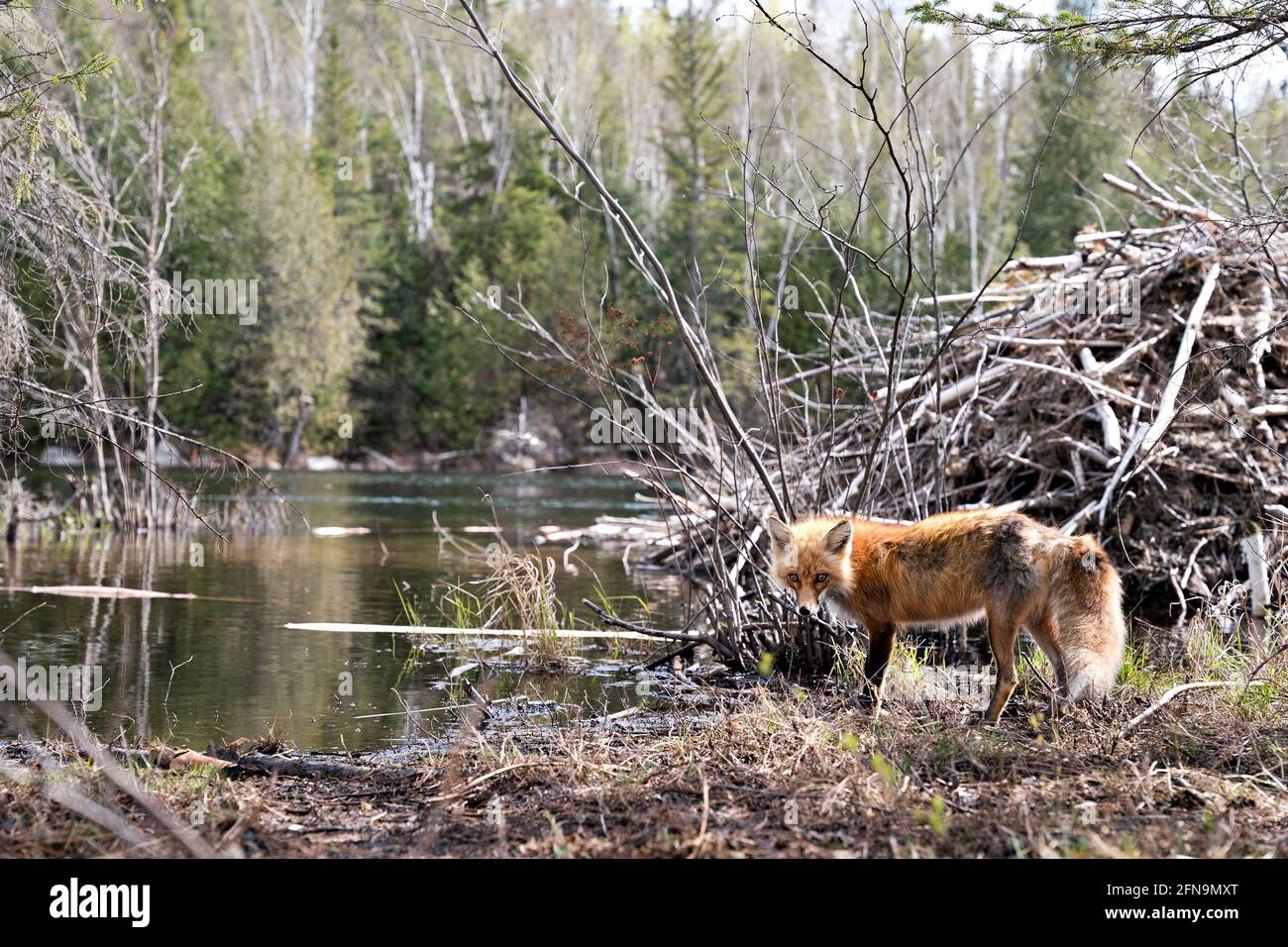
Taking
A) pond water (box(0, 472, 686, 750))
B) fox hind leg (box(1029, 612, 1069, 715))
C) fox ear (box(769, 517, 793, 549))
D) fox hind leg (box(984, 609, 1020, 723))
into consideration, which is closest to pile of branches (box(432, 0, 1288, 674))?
pond water (box(0, 472, 686, 750))

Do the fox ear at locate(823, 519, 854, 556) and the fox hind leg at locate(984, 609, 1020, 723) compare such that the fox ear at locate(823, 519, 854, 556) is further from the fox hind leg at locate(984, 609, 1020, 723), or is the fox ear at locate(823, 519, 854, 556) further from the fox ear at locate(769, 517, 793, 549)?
the fox hind leg at locate(984, 609, 1020, 723)

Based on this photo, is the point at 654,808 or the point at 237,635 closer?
the point at 654,808

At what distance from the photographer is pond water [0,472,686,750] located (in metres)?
7.16

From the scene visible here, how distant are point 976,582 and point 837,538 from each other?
0.76 metres

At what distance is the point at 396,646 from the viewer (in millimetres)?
9594

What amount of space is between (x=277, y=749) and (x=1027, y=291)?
941 cm

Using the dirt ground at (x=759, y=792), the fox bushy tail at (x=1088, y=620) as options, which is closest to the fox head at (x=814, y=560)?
the dirt ground at (x=759, y=792)

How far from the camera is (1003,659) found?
5660 mm

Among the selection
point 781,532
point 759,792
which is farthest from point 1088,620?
point 759,792

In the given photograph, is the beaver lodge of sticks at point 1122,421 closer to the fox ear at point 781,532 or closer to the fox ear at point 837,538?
the fox ear at point 781,532

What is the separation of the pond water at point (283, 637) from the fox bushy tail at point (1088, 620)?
2.82m

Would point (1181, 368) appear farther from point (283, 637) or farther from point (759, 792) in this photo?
point (283, 637)
